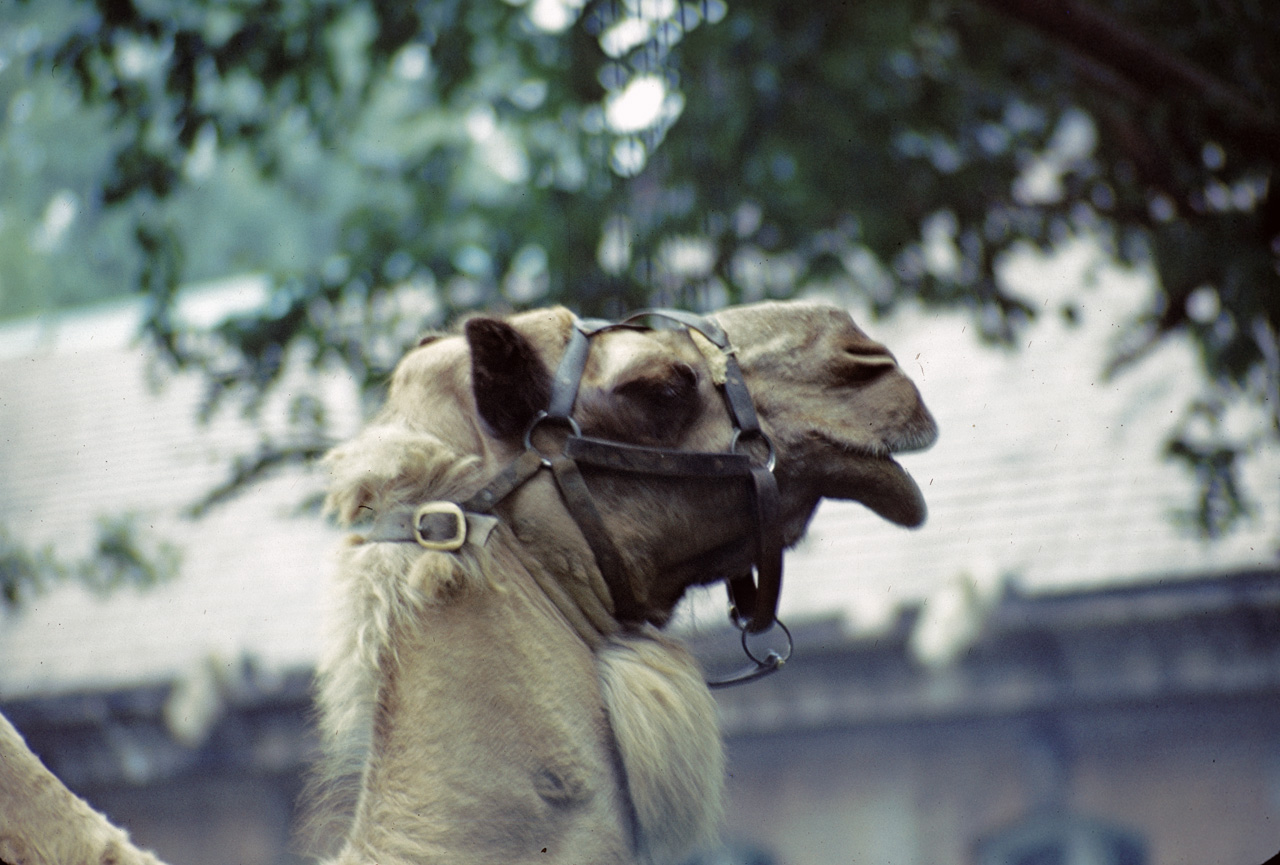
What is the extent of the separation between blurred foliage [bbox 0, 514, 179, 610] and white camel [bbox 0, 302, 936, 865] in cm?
361

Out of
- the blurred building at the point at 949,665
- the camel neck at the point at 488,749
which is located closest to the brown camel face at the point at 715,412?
the camel neck at the point at 488,749

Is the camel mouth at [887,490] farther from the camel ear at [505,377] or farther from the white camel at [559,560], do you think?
the camel ear at [505,377]

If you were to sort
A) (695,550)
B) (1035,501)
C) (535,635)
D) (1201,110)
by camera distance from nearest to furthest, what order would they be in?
(535,635)
(695,550)
(1201,110)
(1035,501)

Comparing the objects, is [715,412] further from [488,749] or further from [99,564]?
[99,564]

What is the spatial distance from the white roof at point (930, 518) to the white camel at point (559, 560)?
3874 millimetres

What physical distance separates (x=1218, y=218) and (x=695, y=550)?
13.0 feet

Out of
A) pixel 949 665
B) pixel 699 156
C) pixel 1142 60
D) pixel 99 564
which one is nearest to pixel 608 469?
pixel 1142 60

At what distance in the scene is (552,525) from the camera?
5.89 ft

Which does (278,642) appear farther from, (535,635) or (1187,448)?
(535,635)

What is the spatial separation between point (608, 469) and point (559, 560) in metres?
0.17

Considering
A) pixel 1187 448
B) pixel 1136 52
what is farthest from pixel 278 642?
pixel 1136 52

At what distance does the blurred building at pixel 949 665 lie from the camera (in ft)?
23.3

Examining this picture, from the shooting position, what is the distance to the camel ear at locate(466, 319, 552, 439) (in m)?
1.75

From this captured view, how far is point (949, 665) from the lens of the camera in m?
7.39
